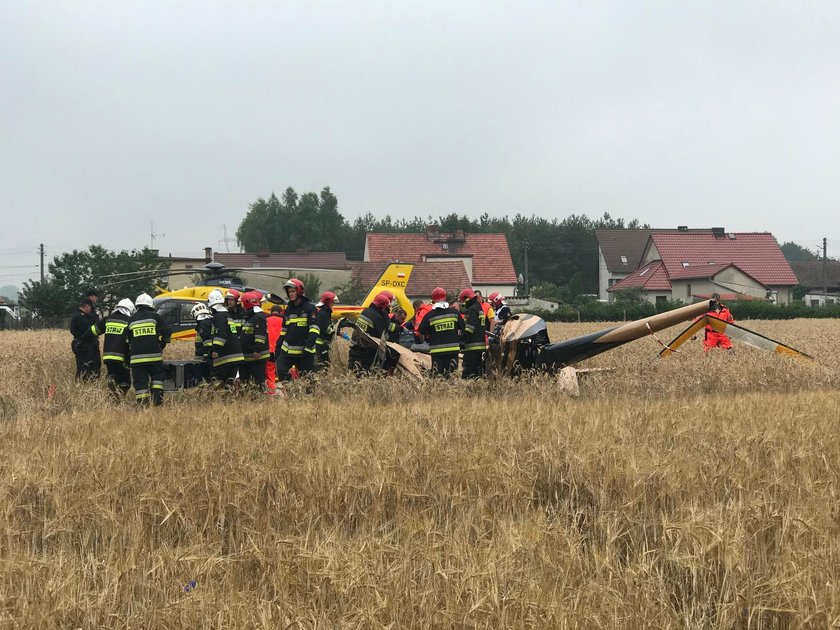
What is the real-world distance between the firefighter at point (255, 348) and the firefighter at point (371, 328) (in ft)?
4.75

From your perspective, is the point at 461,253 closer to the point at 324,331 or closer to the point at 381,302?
the point at 324,331

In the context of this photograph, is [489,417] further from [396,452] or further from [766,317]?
[766,317]

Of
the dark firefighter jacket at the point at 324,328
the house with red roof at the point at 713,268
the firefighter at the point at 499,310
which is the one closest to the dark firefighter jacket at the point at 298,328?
the dark firefighter jacket at the point at 324,328

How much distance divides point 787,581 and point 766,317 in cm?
5325

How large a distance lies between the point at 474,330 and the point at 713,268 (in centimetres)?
5975

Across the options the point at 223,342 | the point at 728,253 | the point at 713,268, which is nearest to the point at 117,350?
the point at 223,342

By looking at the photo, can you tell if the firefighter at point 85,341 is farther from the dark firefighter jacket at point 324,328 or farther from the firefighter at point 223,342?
the dark firefighter jacket at point 324,328

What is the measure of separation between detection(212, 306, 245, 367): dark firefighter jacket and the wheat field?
9.98 feet

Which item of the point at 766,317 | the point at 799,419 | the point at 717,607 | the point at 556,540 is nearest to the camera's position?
the point at 717,607


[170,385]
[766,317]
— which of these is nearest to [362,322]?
[170,385]

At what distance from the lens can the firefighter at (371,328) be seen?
1373cm

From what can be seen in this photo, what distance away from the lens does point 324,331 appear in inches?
548

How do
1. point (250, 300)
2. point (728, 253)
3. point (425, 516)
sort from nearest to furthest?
point (425, 516) → point (250, 300) → point (728, 253)

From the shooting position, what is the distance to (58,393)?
11164 mm
